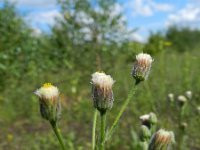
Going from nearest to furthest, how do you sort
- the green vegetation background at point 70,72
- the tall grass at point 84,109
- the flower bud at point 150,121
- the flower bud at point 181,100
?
the flower bud at point 150,121 → the flower bud at point 181,100 → the tall grass at point 84,109 → the green vegetation background at point 70,72

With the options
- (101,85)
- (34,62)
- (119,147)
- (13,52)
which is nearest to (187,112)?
(119,147)

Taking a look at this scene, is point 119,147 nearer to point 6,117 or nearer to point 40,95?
point 6,117

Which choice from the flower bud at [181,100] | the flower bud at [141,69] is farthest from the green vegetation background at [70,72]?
the flower bud at [141,69]

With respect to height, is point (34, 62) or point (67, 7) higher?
point (67, 7)

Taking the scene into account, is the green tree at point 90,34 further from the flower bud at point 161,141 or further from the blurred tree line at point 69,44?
the flower bud at point 161,141

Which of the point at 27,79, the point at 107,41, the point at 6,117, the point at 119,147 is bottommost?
the point at 119,147

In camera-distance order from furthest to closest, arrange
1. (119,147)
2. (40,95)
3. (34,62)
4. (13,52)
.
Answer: (34,62)
(13,52)
(119,147)
(40,95)

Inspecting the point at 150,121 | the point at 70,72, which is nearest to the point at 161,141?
the point at 150,121
